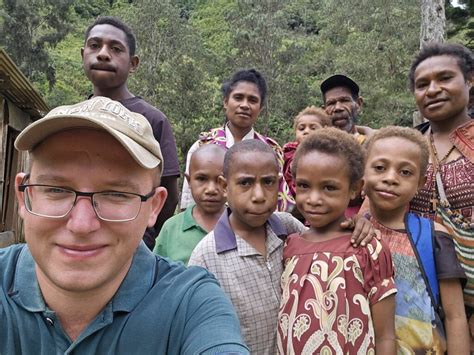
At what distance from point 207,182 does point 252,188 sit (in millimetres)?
727

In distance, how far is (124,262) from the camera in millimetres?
1452

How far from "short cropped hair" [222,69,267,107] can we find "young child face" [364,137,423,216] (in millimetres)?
1895

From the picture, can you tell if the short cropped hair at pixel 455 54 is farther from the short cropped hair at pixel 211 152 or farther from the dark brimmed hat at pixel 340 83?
the short cropped hair at pixel 211 152

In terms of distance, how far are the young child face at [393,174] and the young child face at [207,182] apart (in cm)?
98

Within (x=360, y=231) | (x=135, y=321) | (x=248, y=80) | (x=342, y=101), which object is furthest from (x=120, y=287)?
(x=248, y=80)

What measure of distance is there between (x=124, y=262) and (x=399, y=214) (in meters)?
1.58

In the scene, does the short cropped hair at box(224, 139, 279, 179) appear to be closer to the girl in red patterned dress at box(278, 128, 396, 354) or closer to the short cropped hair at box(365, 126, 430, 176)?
the girl in red patterned dress at box(278, 128, 396, 354)

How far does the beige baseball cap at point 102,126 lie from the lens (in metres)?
1.36

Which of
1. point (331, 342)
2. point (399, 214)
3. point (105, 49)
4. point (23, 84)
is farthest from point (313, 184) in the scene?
point (23, 84)

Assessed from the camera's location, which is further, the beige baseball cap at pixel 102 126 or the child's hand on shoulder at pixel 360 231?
the child's hand on shoulder at pixel 360 231

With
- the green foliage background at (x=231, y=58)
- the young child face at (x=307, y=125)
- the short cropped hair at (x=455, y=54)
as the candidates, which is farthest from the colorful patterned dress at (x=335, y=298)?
the green foliage background at (x=231, y=58)

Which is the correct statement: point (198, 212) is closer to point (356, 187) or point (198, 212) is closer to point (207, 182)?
point (207, 182)

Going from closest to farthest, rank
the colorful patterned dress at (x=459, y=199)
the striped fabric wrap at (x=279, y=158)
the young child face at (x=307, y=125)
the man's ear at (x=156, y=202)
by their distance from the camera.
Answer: the man's ear at (x=156, y=202), the colorful patterned dress at (x=459, y=199), the striped fabric wrap at (x=279, y=158), the young child face at (x=307, y=125)

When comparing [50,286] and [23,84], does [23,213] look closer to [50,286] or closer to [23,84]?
[50,286]
